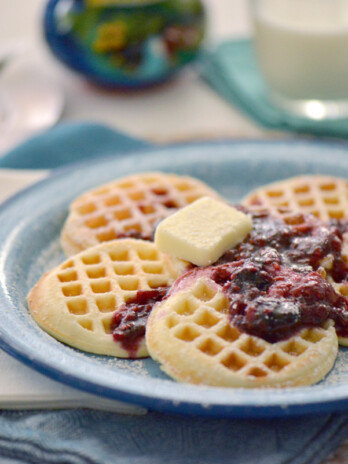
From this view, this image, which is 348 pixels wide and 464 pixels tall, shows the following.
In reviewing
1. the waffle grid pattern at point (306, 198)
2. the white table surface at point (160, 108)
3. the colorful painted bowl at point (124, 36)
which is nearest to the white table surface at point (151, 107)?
the white table surface at point (160, 108)

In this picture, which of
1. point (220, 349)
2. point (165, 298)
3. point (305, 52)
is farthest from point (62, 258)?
point (305, 52)

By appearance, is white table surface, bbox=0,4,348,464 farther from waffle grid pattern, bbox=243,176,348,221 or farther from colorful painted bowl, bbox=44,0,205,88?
waffle grid pattern, bbox=243,176,348,221

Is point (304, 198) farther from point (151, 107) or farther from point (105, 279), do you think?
point (151, 107)

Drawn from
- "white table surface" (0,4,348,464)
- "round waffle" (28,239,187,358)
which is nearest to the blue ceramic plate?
"round waffle" (28,239,187,358)

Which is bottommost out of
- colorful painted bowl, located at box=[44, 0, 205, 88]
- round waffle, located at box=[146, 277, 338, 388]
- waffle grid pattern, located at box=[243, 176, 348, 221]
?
waffle grid pattern, located at box=[243, 176, 348, 221]

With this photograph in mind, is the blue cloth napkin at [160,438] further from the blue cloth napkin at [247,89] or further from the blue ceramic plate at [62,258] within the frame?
the blue cloth napkin at [247,89]

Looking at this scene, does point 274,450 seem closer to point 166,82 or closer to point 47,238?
point 47,238
